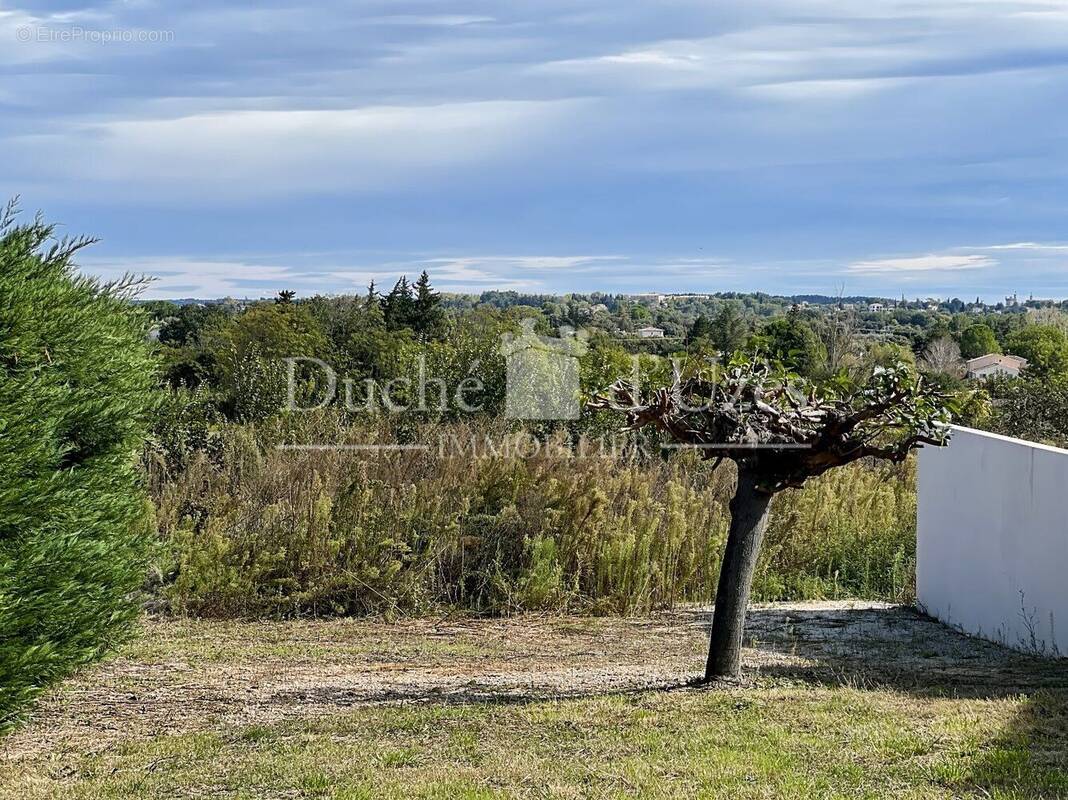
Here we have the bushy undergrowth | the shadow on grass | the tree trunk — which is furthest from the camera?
the bushy undergrowth

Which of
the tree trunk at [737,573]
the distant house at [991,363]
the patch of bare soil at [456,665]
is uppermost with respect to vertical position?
the distant house at [991,363]

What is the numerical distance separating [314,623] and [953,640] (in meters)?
5.18

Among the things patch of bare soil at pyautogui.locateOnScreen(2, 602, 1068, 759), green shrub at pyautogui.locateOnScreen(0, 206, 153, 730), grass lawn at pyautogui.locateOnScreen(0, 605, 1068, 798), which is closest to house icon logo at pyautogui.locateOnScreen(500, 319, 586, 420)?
patch of bare soil at pyautogui.locateOnScreen(2, 602, 1068, 759)

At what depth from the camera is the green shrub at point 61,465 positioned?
15.5ft

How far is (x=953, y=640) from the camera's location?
8516mm

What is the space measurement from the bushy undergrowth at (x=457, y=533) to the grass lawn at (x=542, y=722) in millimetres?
1029

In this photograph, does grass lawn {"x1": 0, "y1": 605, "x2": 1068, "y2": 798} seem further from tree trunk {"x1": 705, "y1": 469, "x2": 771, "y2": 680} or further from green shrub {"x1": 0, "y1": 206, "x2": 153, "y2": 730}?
green shrub {"x1": 0, "y1": 206, "x2": 153, "y2": 730}

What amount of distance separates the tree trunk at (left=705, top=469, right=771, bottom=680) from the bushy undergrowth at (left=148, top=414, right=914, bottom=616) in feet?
10.4

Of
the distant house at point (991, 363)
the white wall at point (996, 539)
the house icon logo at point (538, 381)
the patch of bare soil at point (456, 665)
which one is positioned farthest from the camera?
the distant house at point (991, 363)

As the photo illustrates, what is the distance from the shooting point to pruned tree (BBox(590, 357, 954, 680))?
606 centimetres

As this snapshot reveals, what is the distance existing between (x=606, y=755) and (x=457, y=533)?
4904 mm

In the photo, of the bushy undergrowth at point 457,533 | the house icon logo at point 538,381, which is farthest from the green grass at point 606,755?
the house icon logo at point 538,381

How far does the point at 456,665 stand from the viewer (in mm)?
7316

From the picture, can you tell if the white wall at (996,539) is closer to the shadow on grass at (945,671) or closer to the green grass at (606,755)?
the shadow on grass at (945,671)
